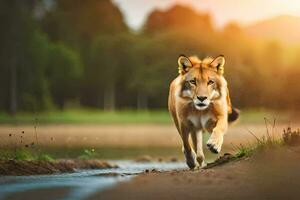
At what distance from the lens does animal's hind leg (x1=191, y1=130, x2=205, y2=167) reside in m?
13.0

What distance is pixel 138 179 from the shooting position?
32.9 feet

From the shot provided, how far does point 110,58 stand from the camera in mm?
69438

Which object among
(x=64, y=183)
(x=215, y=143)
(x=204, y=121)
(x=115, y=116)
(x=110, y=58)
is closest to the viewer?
(x=64, y=183)

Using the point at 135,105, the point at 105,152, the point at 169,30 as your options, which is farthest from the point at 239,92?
the point at 105,152

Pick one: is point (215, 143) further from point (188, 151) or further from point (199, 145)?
point (199, 145)

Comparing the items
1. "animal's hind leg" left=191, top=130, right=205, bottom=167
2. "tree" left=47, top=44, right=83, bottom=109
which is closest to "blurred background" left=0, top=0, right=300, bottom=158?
"tree" left=47, top=44, right=83, bottom=109

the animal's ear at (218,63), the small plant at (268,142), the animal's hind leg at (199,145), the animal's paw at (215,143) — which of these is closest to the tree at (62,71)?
the animal's hind leg at (199,145)

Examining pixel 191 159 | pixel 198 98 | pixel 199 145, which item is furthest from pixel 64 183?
pixel 199 145

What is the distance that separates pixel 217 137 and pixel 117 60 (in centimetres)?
5904

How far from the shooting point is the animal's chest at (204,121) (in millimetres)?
12703

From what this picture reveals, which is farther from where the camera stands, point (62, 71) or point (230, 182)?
point (62, 71)

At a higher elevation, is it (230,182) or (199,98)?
(199,98)

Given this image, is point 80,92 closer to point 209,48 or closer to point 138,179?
point 209,48

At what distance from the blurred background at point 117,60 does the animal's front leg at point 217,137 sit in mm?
41411
